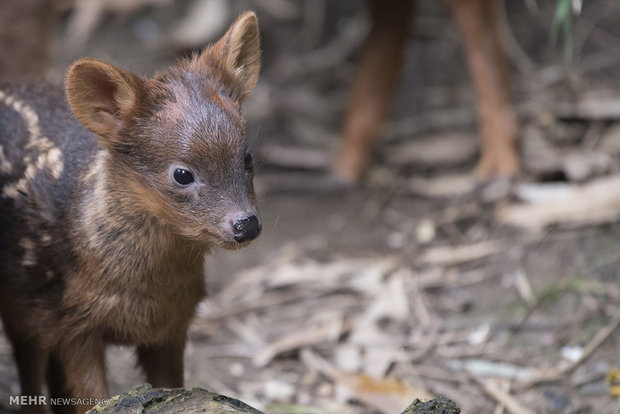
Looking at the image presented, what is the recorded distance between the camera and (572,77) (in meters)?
6.38

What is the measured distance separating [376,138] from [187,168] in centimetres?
343

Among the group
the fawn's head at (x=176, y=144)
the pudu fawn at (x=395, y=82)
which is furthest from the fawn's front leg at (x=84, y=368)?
the pudu fawn at (x=395, y=82)

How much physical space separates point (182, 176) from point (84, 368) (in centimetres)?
87

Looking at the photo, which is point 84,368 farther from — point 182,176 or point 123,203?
point 182,176

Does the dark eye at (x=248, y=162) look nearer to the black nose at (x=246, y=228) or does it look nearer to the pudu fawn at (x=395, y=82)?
the black nose at (x=246, y=228)

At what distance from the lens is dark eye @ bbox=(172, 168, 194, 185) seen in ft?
10.1

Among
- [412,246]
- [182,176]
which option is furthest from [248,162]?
[412,246]

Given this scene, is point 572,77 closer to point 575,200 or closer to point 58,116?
point 575,200

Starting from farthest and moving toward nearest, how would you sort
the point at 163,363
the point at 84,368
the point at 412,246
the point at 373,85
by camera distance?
the point at 373,85 → the point at 412,246 → the point at 163,363 → the point at 84,368

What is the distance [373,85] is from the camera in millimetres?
6254

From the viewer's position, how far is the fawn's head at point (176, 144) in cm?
305

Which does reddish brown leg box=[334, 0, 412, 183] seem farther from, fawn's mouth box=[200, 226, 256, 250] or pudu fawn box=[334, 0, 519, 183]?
fawn's mouth box=[200, 226, 256, 250]

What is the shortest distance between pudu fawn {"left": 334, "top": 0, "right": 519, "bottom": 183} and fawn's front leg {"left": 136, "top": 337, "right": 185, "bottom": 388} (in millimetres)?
2819

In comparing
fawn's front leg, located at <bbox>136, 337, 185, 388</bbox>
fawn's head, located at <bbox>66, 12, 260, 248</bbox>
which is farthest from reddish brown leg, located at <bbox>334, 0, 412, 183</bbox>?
fawn's head, located at <bbox>66, 12, 260, 248</bbox>
